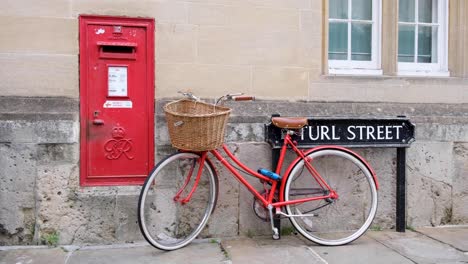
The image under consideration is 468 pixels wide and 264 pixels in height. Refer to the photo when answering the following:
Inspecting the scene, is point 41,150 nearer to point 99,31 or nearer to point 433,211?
point 99,31

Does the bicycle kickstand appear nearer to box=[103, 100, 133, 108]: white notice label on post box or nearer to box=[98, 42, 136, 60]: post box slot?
box=[103, 100, 133, 108]: white notice label on post box

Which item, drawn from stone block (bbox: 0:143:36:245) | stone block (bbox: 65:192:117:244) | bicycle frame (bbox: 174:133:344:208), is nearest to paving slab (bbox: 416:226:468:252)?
bicycle frame (bbox: 174:133:344:208)

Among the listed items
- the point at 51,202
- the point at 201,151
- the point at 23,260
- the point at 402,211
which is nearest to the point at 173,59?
the point at 201,151

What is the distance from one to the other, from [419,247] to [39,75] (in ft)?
12.8

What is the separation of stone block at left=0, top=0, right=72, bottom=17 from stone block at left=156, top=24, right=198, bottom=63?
2.88 feet

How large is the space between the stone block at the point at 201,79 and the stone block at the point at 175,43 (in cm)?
8

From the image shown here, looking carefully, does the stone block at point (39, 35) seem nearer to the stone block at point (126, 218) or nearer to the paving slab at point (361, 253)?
the stone block at point (126, 218)

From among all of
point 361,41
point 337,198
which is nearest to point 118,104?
point 337,198

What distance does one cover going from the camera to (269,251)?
179 inches

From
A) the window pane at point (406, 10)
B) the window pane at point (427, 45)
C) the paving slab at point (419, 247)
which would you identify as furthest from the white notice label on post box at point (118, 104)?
the window pane at point (427, 45)

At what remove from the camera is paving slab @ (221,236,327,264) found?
4324mm

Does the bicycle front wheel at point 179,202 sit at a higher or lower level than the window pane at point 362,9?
lower

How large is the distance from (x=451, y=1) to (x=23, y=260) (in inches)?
204

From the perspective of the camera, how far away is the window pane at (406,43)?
5.69m
